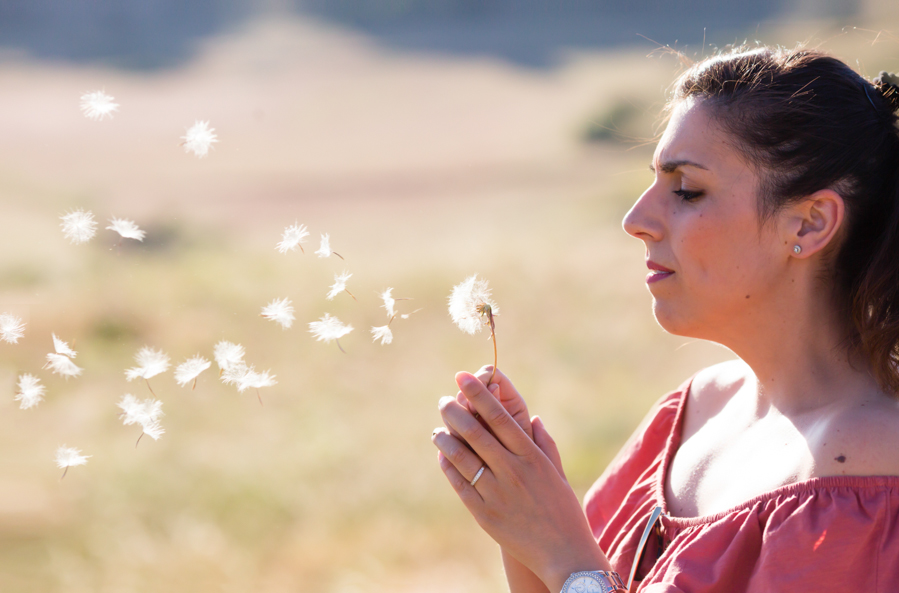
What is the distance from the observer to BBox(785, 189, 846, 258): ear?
1.15m

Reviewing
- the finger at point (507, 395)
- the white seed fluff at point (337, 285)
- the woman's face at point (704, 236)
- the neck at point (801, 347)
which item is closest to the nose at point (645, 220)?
the woman's face at point (704, 236)

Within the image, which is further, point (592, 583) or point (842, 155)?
point (842, 155)

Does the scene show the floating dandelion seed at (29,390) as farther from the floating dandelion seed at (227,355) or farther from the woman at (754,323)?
the woman at (754,323)

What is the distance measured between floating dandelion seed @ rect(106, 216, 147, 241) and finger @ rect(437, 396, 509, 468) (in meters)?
0.71

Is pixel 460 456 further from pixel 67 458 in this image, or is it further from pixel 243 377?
pixel 67 458

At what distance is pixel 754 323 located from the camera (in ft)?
4.05

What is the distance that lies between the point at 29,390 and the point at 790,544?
4.61 ft

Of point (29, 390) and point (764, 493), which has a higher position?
point (764, 493)

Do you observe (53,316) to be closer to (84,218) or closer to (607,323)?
(84,218)

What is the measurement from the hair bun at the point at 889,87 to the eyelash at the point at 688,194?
1.42 feet

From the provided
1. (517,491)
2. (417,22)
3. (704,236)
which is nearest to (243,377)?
(517,491)

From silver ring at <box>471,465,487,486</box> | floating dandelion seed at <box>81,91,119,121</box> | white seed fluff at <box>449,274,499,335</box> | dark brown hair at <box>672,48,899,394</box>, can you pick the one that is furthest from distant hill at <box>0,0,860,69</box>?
dark brown hair at <box>672,48,899,394</box>

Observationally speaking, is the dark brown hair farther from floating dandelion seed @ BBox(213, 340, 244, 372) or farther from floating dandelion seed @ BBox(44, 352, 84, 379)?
floating dandelion seed @ BBox(44, 352, 84, 379)

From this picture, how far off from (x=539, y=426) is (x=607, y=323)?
457 cm
